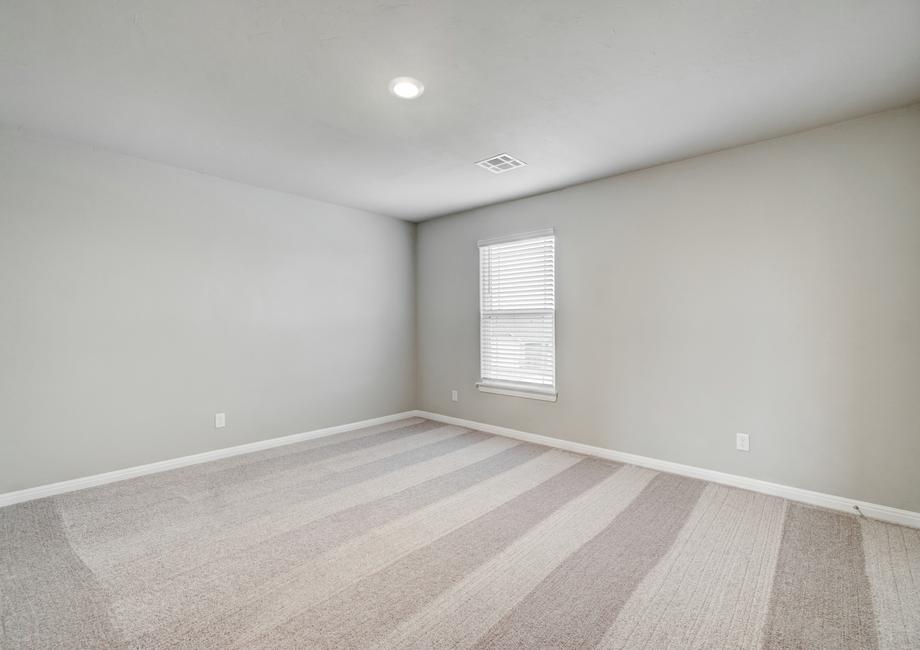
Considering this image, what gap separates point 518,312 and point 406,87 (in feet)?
8.56

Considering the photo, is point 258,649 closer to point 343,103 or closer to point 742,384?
point 343,103

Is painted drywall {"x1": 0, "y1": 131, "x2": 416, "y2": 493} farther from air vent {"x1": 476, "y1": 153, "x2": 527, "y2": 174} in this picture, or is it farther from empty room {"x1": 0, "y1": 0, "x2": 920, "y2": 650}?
air vent {"x1": 476, "y1": 153, "x2": 527, "y2": 174}

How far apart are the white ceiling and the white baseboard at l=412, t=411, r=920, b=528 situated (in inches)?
96.1

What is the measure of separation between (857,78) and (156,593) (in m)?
4.33

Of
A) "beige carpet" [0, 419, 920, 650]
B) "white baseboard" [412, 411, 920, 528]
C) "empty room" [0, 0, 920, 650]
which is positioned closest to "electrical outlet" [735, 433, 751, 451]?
"empty room" [0, 0, 920, 650]

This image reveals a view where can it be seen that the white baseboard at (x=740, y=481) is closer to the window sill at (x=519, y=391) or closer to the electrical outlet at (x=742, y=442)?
the electrical outlet at (x=742, y=442)

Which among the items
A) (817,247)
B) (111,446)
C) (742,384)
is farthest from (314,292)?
(817,247)

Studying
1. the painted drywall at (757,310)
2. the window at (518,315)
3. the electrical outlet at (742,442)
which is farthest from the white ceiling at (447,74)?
the electrical outlet at (742,442)

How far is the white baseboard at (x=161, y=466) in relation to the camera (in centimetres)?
292

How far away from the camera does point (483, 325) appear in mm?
4840

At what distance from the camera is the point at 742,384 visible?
314cm

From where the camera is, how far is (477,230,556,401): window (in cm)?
428

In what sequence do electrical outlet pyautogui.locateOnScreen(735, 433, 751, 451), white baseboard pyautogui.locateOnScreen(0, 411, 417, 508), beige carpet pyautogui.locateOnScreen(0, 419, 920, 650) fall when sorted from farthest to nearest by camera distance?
1. electrical outlet pyautogui.locateOnScreen(735, 433, 751, 451)
2. white baseboard pyautogui.locateOnScreen(0, 411, 417, 508)
3. beige carpet pyautogui.locateOnScreen(0, 419, 920, 650)

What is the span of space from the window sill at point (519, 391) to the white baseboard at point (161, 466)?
4.69 feet
